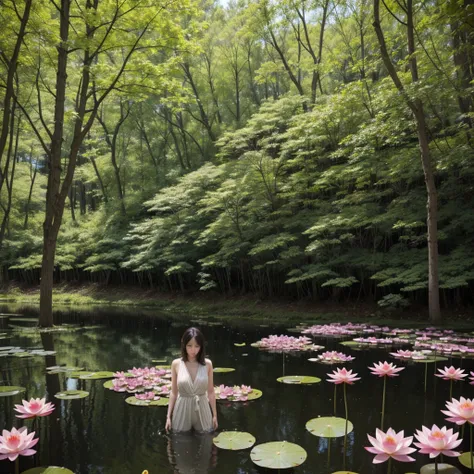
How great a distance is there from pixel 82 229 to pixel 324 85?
61.6 feet

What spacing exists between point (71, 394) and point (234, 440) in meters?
2.24

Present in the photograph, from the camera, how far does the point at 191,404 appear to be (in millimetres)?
3338

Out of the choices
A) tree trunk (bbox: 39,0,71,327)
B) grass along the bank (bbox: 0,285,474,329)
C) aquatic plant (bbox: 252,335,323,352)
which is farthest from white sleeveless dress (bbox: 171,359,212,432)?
grass along the bank (bbox: 0,285,474,329)

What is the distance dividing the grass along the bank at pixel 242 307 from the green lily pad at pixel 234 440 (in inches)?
305

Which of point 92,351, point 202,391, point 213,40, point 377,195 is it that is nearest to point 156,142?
point 213,40

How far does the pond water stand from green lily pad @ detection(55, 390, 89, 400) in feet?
0.16

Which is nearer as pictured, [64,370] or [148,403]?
[148,403]

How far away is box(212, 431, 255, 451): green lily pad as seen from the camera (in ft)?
9.83

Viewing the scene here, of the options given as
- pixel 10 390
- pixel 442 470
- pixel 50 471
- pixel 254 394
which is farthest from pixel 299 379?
pixel 10 390

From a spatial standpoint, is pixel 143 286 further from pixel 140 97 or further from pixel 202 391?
pixel 202 391

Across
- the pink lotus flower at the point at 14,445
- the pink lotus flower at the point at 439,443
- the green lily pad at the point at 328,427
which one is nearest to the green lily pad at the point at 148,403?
the green lily pad at the point at 328,427

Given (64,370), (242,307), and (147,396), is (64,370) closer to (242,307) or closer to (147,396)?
(147,396)

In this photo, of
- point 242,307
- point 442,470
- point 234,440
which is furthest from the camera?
point 242,307

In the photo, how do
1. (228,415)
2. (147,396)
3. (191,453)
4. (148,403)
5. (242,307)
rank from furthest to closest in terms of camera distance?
(242,307) → (147,396) → (148,403) → (228,415) → (191,453)
